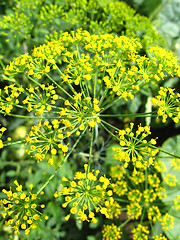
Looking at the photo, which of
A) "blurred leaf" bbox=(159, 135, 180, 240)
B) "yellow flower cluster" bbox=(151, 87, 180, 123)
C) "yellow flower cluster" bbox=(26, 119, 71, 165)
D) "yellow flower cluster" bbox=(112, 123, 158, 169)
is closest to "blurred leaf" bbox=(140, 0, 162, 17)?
"blurred leaf" bbox=(159, 135, 180, 240)

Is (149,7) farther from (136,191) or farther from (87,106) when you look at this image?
(136,191)

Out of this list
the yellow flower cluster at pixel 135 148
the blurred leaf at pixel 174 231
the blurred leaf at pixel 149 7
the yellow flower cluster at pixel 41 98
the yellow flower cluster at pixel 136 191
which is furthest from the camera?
the blurred leaf at pixel 149 7

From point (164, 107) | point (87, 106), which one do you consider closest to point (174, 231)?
point (164, 107)

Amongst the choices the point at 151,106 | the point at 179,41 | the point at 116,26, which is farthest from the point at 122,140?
the point at 179,41

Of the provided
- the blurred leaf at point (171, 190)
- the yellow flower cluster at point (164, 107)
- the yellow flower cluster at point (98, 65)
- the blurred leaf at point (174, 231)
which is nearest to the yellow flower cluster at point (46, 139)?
the yellow flower cluster at point (98, 65)

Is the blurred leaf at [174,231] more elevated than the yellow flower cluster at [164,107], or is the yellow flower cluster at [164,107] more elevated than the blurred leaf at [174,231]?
the yellow flower cluster at [164,107]

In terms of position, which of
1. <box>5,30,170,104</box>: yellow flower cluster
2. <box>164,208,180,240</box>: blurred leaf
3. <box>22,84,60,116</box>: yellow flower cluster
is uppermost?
<box>5,30,170,104</box>: yellow flower cluster

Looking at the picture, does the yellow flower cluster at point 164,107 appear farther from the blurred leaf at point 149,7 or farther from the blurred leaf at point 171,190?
the blurred leaf at point 149,7

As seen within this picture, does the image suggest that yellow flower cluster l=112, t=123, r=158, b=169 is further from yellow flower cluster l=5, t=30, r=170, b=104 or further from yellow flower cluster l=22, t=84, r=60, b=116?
yellow flower cluster l=22, t=84, r=60, b=116

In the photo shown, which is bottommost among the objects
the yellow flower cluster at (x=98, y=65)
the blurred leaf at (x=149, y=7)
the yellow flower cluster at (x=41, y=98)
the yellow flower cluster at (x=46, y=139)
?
the yellow flower cluster at (x=46, y=139)

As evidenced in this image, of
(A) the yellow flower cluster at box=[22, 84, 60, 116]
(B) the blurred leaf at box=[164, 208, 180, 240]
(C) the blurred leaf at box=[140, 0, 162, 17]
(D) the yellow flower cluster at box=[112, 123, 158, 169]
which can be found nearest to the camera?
(D) the yellow flower cluster at box=[112, 123, 158, 169]

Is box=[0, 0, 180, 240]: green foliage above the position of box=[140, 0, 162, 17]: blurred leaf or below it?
below

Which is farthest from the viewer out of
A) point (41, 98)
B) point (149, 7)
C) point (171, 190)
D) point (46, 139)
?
point (149, 7)

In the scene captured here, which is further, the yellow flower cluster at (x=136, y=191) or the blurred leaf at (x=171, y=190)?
the blurred leaf at (x=171, y=190)
